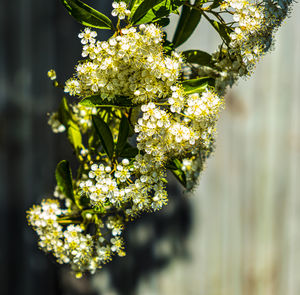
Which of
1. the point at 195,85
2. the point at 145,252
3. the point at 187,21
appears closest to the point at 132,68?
the point at 195,85

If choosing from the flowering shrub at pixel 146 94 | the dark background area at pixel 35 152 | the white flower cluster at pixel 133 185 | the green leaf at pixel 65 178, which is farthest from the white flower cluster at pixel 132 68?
the dark background area at pixel 35 152

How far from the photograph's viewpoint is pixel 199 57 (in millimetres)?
729

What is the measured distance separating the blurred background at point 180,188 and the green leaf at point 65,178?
3.93ft

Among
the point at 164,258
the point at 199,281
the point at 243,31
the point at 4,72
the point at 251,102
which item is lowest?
the point at 199,281

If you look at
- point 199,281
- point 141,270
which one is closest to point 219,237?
point 199,281

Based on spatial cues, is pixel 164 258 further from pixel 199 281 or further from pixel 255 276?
pixel 255 276

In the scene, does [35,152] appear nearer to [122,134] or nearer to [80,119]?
[80,119]

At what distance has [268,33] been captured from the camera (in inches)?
24.9

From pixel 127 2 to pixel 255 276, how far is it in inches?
73.7

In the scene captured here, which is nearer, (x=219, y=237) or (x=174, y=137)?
(x=174, y=137)

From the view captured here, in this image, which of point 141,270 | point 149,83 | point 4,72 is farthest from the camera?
point 141,270

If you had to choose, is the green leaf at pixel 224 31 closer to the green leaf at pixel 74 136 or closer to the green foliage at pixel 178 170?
the green foliage at pixel 178 170

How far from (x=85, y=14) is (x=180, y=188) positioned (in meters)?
1.44

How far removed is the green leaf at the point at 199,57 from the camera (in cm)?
72
